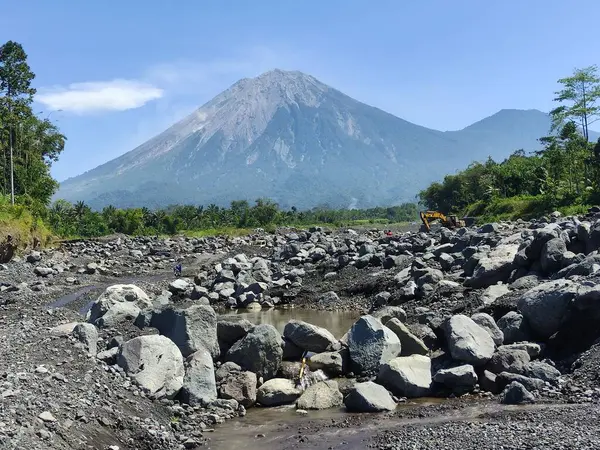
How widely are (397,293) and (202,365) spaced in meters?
10.3

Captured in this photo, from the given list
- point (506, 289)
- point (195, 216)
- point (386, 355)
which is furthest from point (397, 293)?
point (195, 216)

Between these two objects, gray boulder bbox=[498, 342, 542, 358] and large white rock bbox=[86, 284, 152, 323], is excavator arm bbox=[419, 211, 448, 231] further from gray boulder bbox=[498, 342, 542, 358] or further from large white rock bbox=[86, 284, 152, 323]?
gray boulder bbox=[498, 342, 542, 358]

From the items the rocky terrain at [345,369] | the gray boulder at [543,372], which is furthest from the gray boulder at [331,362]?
the gray boulder at [543,372]

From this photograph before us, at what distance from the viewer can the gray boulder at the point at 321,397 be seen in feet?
34.3

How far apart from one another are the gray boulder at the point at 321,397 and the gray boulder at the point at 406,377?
3.12ft

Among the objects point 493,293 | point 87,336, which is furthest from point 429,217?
point 87,336

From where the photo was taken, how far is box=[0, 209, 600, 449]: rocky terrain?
27.2 feet

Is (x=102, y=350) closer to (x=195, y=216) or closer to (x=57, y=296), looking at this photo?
(x=57, y=296)

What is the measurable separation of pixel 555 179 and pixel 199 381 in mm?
43030

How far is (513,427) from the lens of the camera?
841cm

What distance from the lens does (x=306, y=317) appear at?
65.1 feet

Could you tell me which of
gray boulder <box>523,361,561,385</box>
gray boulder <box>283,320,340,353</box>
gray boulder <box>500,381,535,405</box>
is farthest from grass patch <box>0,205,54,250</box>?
gray boulder <box>500,381,535,405</box>

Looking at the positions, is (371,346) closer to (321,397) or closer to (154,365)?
(321,397)

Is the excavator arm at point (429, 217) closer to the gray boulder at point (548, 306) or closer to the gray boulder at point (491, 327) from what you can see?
the gray boulder at point (548, 306)
